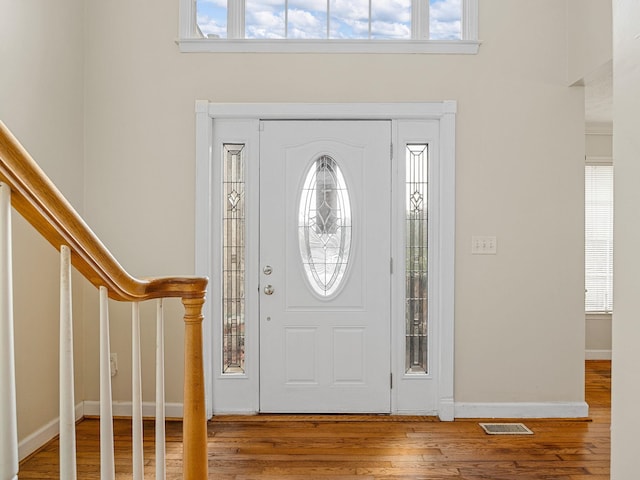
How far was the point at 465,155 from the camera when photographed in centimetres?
354

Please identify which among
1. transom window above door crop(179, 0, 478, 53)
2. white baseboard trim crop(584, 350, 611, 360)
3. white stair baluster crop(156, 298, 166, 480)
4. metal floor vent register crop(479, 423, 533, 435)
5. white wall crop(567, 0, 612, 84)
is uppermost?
transom window above door crop(179, 0, 478, 53)

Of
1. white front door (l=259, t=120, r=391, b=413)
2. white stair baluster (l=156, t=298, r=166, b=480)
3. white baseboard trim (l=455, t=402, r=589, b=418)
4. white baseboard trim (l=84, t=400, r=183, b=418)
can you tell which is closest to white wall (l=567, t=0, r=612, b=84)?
white front door (l=259, t=120, r=391, b=413)

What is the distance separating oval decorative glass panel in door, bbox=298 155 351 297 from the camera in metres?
3.61

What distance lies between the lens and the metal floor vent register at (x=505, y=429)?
3.27 m

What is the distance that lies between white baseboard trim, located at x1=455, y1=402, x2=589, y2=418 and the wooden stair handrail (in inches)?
111

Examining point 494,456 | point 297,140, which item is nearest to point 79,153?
point 297,140

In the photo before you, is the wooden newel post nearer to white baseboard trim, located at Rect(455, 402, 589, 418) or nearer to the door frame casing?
the door frame casing

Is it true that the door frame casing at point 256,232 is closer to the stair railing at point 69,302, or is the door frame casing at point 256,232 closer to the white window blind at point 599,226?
the stair railing at point 69,302

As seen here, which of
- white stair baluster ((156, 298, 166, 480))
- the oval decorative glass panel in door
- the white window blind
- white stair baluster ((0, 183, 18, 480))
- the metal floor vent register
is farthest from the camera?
the white window blind

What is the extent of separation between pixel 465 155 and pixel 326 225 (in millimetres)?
1044

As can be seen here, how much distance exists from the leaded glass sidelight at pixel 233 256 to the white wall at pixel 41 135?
3.13 ft

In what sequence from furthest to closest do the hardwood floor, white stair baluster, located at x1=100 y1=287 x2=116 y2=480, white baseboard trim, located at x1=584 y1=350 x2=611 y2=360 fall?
1. white baseboard trim, located at x1=584 y1=350 x2=611 y2=360
2. the hardwood floor
3. white stair baluster, located at x1=100 y1=287 x2=116 y2=480

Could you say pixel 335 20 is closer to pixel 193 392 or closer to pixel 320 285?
pixel 320 285

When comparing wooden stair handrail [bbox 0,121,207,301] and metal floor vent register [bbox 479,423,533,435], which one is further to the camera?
metal floor vent register [bbox 479,423,533,435]
